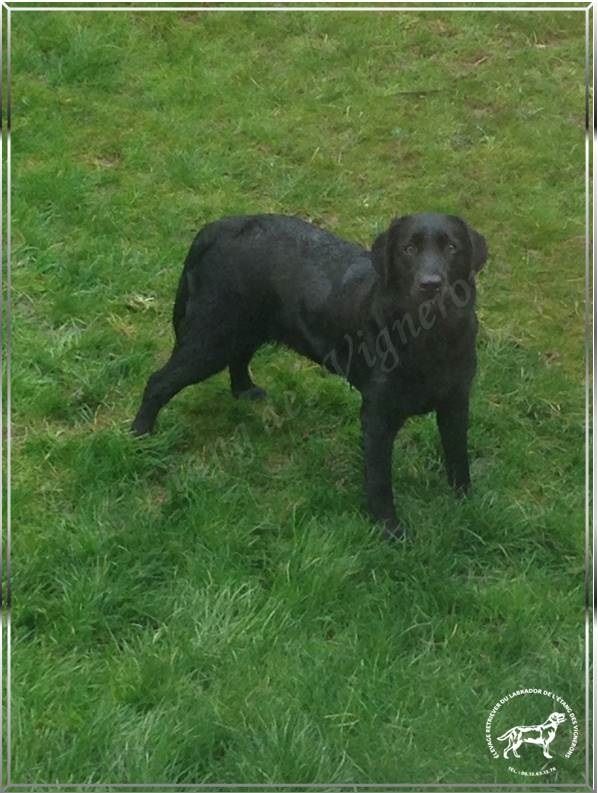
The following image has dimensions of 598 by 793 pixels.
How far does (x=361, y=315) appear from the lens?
406cm

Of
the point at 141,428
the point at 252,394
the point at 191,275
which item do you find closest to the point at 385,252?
the point at 191,275

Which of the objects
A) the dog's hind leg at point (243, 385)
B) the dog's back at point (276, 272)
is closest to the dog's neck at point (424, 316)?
the dog's back at point (276, 272)

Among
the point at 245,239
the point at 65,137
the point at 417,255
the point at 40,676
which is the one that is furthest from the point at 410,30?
the point at 40,676

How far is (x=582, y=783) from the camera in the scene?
3166 mm

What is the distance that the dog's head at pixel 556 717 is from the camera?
10.8 feet

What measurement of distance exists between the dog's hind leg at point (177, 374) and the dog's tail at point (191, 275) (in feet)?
0.40

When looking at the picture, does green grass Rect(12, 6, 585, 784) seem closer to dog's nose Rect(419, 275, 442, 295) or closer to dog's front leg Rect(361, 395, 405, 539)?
dog's front leg Rect(361, 395, 405, 539)

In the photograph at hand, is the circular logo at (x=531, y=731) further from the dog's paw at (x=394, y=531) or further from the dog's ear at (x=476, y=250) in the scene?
the dog's ear at (x=476, y=250)

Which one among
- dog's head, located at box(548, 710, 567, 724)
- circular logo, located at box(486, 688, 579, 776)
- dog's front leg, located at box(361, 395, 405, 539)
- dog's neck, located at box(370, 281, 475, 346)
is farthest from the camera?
dog's front leg, located at box(361, 395, 405, 539)

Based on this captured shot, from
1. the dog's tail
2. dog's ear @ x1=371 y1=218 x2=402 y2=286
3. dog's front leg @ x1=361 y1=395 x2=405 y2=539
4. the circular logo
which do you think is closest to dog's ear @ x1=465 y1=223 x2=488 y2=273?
dog's ear @ x1=371 y1=218 x2=402 y2=286

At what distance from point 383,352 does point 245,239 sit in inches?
30.5

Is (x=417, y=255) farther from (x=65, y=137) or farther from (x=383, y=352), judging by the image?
(x=65, y=137)

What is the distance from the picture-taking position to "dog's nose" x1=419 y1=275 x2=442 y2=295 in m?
3.62

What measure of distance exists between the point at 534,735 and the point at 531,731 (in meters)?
0.01
